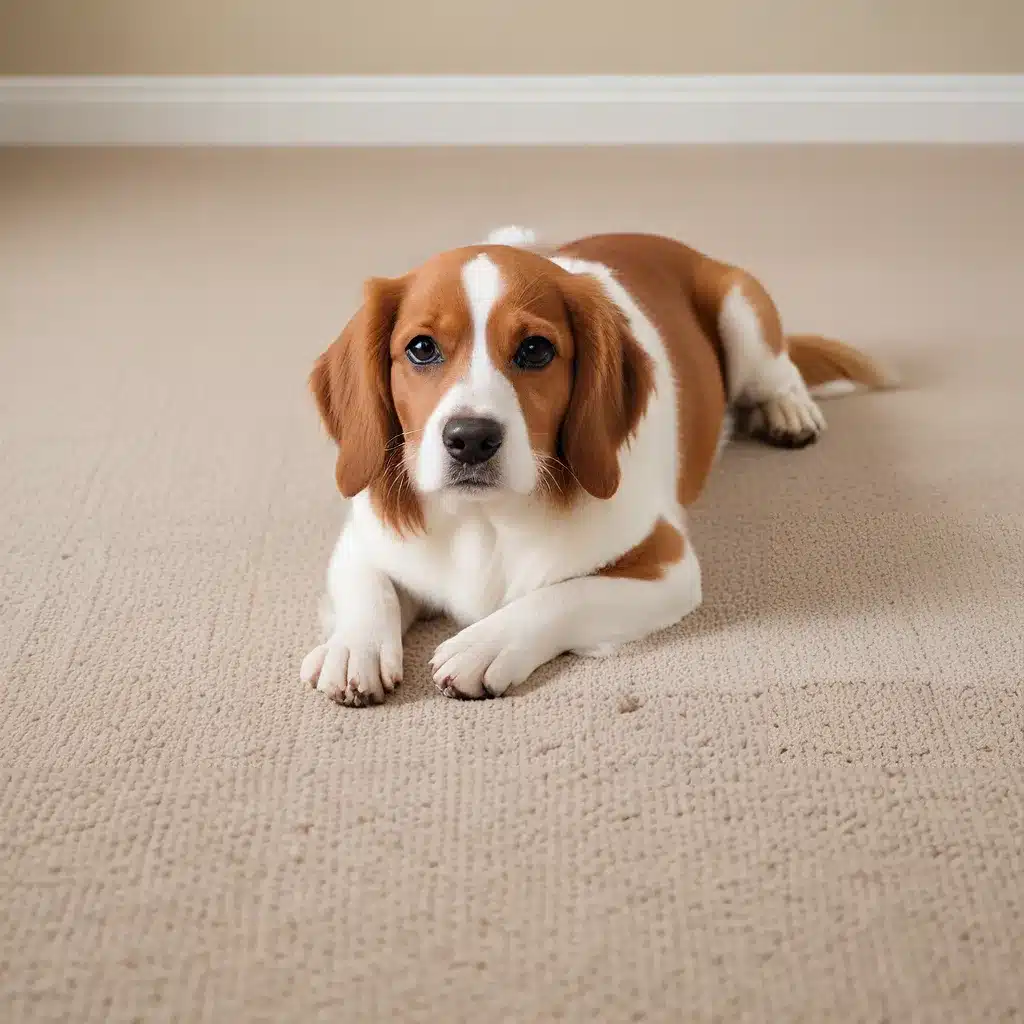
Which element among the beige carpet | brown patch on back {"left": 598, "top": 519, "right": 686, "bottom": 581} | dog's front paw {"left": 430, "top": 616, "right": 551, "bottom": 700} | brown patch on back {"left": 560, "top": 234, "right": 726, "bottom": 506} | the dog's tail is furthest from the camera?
the dog's tail

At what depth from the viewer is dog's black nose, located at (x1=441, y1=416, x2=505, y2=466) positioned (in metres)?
1.74

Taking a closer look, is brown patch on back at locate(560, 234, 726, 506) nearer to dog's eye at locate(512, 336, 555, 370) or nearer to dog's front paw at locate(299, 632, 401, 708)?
dog's eye at locate(512, 336, 555, 370)

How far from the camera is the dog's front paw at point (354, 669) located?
73.0 inches

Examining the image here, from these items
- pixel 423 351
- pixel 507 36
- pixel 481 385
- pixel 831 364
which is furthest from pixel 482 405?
pixel 507 36

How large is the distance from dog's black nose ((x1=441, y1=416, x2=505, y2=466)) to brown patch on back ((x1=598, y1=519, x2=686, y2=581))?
1.06 feet

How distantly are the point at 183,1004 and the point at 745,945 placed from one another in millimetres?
589

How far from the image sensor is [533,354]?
71.8 inches

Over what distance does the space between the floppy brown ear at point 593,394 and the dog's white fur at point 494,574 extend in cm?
7

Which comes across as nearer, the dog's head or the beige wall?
the dog's head

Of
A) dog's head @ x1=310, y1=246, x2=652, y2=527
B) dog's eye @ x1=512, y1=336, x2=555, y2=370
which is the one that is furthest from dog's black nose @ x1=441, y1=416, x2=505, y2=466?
dog's eye @ x1=512, y1=336, x2=555, y2=370

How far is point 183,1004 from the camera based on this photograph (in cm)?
135

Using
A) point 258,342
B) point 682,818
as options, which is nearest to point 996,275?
point 258,342

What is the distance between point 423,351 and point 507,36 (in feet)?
9.98

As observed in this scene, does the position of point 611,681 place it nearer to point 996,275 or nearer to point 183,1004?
point 183,1004
